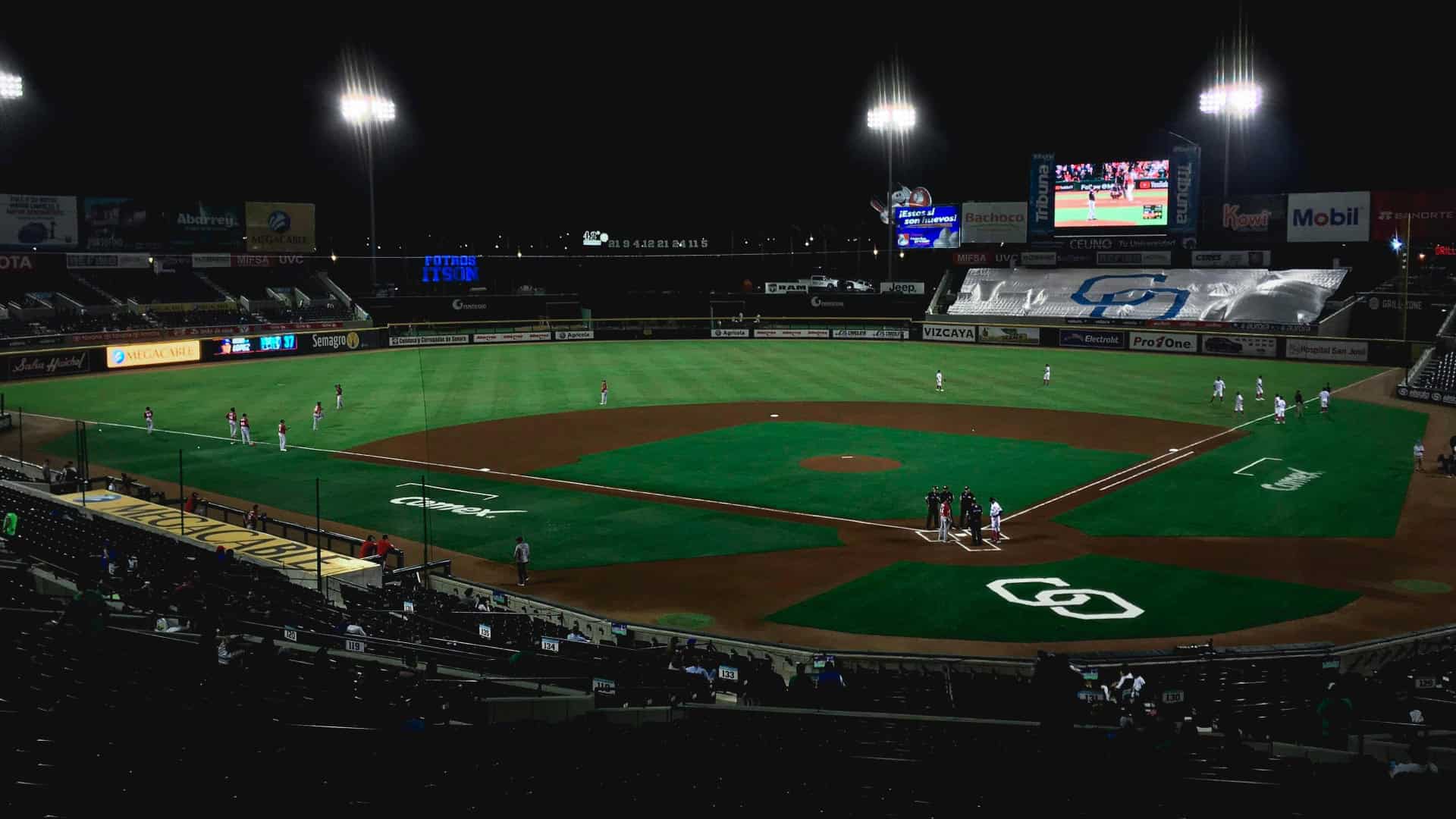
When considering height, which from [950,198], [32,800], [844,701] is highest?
[950,198]

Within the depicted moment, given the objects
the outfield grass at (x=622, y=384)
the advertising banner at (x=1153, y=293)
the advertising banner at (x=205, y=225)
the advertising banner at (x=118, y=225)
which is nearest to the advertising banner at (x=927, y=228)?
the advertising banner at (x=1153, y=293)

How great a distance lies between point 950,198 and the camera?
116 metres

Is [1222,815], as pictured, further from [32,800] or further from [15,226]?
[15,226]

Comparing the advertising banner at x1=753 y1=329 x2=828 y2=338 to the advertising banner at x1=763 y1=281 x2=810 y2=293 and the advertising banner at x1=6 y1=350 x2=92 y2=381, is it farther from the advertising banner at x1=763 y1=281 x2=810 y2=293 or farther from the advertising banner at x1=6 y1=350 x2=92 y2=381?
the advertising banner at x1=6 y1=350 x2=92 y2=381

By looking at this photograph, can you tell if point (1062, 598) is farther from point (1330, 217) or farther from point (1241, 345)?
point (1330, 217)

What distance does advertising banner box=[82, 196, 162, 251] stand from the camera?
244ft

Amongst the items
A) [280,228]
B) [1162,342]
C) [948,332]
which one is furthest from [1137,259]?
[280,228]

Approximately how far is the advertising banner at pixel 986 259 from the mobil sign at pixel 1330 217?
20474 mm

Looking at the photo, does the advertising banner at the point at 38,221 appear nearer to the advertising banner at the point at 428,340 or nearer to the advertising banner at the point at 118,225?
the advertising banner at the point at 118,225

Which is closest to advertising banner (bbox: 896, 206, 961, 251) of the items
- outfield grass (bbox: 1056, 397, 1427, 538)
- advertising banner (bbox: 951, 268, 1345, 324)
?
advertising banner (bbox: 951, 268, 1345, 324)

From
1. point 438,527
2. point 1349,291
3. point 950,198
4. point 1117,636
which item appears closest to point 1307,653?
point 1117,636

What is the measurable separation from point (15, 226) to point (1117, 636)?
7560 cm

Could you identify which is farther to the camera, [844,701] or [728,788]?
[844,701]

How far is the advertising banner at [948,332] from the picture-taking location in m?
81.4
